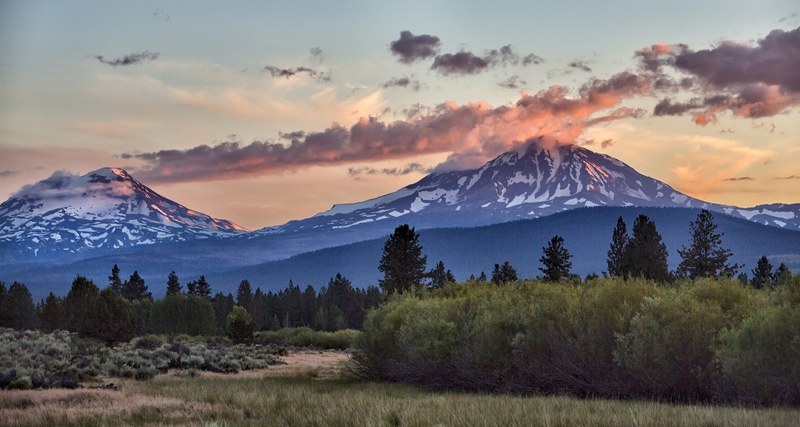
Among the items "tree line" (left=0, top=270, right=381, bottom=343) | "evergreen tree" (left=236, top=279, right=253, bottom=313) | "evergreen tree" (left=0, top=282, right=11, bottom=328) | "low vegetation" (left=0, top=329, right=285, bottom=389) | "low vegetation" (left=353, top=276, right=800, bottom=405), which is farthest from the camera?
"evergreen tree" (left=236, top=279, right=253, bottom=313)

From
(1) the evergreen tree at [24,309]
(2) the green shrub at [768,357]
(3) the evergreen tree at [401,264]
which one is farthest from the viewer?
(1) the evergreen tree at [24,309]

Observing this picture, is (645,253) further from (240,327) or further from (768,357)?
(768,357)

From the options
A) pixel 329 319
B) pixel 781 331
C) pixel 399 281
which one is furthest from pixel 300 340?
pixel 781 331

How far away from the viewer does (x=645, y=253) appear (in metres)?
68.9

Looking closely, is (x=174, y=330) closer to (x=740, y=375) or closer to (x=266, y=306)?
(x=266, y=306)

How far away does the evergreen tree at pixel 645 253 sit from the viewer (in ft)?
224

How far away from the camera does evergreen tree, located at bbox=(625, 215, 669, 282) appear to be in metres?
68.3

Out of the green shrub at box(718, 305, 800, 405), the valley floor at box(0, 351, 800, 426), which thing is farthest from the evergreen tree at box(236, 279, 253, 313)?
the green shrub at box(718, 305, 800, 405)

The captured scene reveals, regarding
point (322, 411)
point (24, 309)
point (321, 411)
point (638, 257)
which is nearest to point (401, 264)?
point (638, 257)

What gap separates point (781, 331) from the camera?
19516 millimetres

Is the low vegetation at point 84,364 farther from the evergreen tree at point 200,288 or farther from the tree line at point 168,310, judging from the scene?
the evergreen tree at point 200,288

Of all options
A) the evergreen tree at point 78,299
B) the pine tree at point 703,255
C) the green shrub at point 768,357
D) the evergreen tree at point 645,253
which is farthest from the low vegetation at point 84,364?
the pine tree at point 703,255

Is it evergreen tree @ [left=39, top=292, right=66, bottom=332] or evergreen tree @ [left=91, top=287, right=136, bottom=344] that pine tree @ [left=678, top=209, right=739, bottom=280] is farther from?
evergreen tree @ [left=39, top=292, right=66, bottom=332]

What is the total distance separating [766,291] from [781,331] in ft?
14.4
